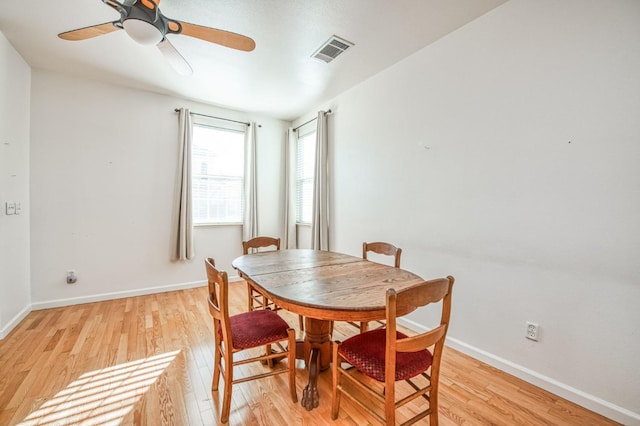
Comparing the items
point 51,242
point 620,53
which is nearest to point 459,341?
point 620,53

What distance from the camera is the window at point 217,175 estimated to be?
12.6 feet

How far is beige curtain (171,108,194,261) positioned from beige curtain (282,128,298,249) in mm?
1462

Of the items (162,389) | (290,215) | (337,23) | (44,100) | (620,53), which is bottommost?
(162,389)

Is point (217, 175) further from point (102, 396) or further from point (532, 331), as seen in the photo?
point (532, 331)

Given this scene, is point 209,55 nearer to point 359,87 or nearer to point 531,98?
point 359,87

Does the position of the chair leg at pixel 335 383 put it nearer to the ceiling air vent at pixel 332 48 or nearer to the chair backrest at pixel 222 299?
the chair backrest at pixel 222 299

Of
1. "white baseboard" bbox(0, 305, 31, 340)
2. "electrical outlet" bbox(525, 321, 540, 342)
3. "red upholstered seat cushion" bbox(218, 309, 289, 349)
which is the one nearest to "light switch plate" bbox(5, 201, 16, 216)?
"white baseboard" bbox(0, 305, 31, 340)

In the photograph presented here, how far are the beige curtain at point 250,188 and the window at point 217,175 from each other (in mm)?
102

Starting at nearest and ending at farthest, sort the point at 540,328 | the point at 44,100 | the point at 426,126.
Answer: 1. the point at 540,328
2. the point at 426,126
3. the point at 44,100

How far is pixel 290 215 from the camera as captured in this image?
14.4ft

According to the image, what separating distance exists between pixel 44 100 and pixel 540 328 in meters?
5.04

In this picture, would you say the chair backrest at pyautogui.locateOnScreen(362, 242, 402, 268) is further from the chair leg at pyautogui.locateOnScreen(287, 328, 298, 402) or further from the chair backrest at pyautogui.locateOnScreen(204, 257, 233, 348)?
the chair backrest at pyautogui.locateOnScreen(204, 257, 233, 348)

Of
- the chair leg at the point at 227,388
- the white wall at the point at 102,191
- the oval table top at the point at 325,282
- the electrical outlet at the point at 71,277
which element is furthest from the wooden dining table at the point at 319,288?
the electrical outlet at the point at 71,277

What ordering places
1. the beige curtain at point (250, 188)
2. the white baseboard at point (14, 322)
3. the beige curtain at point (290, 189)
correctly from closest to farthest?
1. the white baseboard at point (14, 322)
2. the beige curtain at point (250, 188)
3. the beige curtain at point (290, 189)
